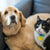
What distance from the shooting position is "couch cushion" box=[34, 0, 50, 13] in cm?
166

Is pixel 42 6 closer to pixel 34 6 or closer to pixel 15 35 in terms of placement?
pixel 34 6

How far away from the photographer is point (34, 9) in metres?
1.78

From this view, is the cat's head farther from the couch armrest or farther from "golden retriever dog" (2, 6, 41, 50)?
the couch armrest

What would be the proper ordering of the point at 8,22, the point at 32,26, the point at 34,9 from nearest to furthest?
1. the point at 8,22
2. the point at 32,26
3. the point at 34,9

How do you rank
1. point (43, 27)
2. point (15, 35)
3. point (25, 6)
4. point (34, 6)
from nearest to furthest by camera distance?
point (43, 27) → point (15, 35) → point (25, 6) → point (34, 6)

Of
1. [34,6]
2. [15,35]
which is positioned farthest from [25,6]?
[15,35]

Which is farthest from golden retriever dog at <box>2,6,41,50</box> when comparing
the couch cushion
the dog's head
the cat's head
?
the couch cushion

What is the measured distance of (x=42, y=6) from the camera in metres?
1.70

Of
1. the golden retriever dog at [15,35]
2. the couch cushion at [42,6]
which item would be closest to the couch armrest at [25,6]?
the couch cushion at [42,6]

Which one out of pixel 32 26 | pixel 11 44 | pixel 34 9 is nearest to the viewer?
pixel 11 44

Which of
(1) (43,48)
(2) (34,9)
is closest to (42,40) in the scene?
(1) (43,48)

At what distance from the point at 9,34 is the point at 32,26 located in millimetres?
339

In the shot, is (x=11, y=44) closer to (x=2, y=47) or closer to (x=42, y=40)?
(x=2, y=47)

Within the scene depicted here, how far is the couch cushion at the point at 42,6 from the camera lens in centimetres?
166
